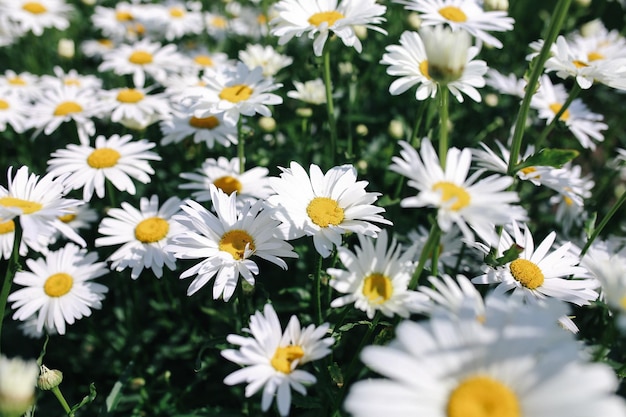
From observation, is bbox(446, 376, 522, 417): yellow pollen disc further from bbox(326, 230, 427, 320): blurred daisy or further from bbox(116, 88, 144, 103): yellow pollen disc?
bbox(116, 88, 144, 103): yellow pollen disc

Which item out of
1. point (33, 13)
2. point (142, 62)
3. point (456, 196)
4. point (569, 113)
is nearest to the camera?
point (456, 196)

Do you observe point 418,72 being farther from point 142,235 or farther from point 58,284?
point 58,284

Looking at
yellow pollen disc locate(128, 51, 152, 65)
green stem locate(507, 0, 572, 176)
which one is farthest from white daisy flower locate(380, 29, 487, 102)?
yellow pollen disc locate(128, 51, 152, 65)

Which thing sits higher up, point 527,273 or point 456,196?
point 456,196


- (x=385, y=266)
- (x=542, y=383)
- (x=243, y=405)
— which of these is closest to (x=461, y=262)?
(x=385, y=266)

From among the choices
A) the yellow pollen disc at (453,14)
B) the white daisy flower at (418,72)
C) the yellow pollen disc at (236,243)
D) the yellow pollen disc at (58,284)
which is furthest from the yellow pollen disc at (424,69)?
the yellow pollen disc at (58,284)

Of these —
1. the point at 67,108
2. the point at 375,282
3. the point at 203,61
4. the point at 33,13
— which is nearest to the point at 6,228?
the point at 67,108

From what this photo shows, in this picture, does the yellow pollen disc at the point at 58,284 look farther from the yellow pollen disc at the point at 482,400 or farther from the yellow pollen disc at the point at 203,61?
the yellow pollen disc at the point at 203,61

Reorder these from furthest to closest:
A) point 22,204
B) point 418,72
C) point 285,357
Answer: point 418,72 < point 22,204 < point 285,357
